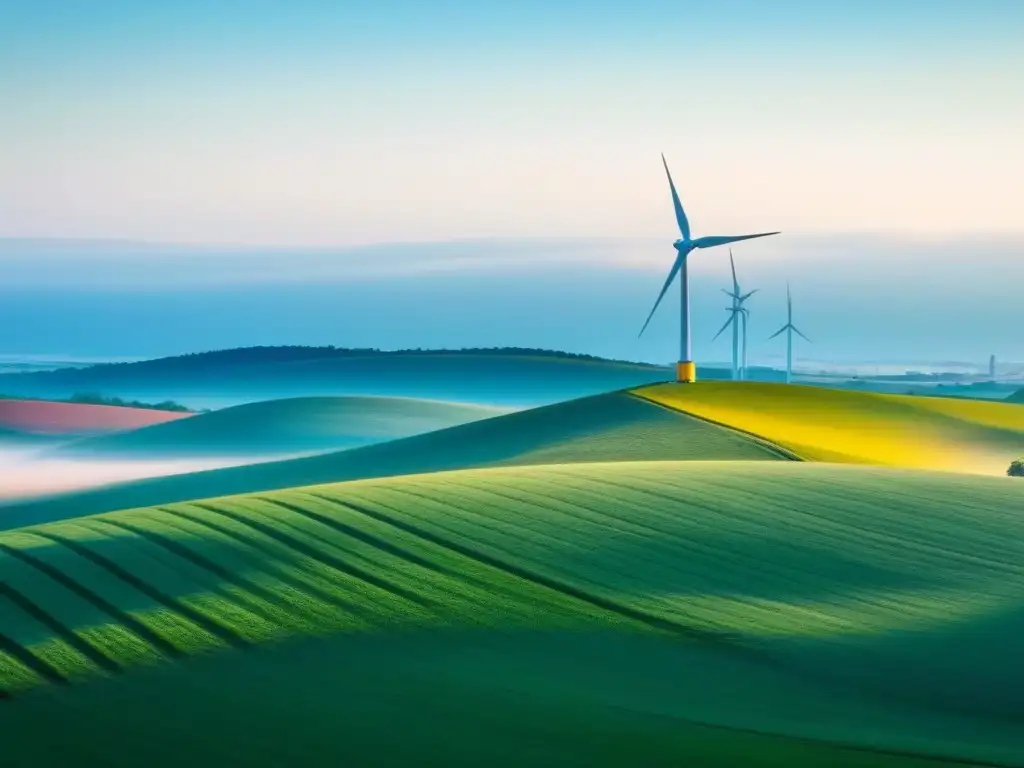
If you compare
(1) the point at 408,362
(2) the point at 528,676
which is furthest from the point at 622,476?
(1) the point at 408,362

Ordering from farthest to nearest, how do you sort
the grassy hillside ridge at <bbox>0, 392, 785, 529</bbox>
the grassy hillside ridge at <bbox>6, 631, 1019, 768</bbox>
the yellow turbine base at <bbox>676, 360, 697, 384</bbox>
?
the yellow turbine base at <bbox>676, 360, 697, 384</bbox> < the grassy hillside ridge at <bbox>0, 392, 785, 529</bbox> < the grassy hillside ridge at <bbox>6, 631, 1019, 768</bbox>

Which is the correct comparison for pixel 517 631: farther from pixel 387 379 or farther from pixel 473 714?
pixel 387 379

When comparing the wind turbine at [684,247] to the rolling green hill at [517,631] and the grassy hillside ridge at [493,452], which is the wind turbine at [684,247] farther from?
the rolling green hill at [517,631]

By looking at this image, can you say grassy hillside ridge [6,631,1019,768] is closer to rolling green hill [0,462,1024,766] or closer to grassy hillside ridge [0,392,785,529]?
rolling green hill [0,462,1024,766]

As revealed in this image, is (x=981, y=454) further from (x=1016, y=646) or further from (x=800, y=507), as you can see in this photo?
(x=1016, y=646)

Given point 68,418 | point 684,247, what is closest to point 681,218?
point 684,247

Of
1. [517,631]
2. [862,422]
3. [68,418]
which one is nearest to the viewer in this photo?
[517,631]

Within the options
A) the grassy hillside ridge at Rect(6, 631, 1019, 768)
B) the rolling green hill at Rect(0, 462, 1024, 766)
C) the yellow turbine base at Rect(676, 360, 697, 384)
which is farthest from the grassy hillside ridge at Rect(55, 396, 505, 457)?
the grassy hillside ridge at Rect(6, 631, 1019, 768)
